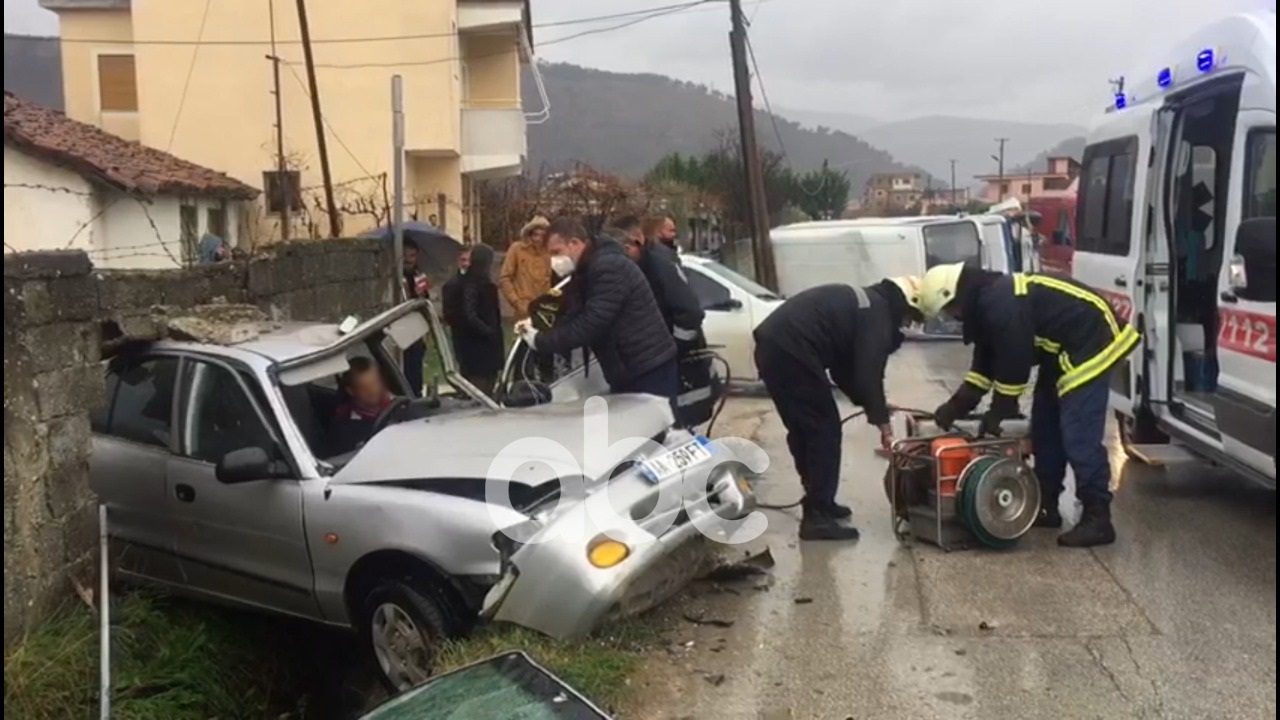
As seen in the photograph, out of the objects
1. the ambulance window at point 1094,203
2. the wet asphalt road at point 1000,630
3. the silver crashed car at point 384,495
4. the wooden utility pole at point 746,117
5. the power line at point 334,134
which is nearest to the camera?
the wet asphalt road at point 1000,630

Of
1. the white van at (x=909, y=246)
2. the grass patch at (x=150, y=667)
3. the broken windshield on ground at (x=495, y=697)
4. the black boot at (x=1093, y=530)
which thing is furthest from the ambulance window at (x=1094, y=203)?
the white van at (x=909, y=246)

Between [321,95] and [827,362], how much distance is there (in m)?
23.5

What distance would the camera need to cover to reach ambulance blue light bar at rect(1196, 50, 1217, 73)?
6.74 m

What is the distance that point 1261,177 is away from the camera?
20.3ft

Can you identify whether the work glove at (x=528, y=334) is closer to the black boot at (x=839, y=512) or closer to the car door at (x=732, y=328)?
Result: the black boot at (x=839, y=512)

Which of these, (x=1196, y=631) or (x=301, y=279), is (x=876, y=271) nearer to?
(x=301, y=279)

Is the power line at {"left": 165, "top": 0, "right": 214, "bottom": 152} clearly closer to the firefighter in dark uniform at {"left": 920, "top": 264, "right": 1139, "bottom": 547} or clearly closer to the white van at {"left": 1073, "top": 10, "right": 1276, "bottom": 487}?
the white van at {"left": 1073, "top": 10, "right": 1276, "bottom": 487}

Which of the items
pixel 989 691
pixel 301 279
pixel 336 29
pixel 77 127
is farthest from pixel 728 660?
pixel 336 29

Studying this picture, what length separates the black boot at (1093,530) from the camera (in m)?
6.52

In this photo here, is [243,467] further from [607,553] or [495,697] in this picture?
[495,697]

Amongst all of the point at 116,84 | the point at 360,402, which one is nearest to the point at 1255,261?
the point at 360,402

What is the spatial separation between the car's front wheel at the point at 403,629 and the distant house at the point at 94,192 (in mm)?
12815

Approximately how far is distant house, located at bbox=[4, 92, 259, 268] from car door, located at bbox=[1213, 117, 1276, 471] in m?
14.0

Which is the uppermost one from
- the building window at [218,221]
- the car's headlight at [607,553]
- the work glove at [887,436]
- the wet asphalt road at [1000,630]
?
the building window at [218,221]
